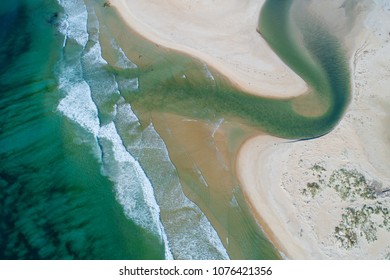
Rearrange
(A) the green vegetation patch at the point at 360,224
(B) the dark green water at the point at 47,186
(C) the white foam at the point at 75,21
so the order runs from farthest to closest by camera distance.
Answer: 1. (C) the white foam at the point at 75,21
2. (B) the dark green water at the point at 47,186
3. (A) the green vegetation patch at the point at 360,224

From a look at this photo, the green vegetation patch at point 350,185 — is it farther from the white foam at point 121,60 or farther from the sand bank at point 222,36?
the white foam at point 121,60

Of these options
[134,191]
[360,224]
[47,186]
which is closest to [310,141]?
[360,224]

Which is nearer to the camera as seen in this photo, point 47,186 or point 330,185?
point 330,185

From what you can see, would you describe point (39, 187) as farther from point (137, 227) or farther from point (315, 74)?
point (315, 74)

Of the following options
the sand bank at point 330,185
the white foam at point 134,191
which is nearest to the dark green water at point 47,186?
the white foam at point 134,191

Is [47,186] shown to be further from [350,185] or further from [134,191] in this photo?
[350,185]
